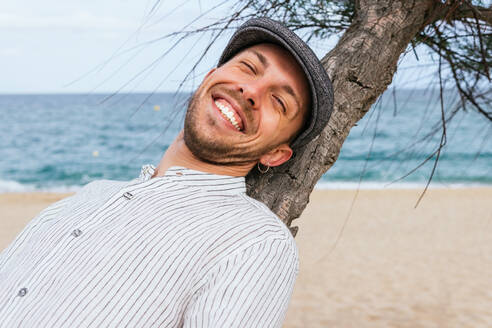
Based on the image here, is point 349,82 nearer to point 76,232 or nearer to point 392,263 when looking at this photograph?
point 76,232

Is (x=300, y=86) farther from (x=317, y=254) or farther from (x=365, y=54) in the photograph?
(x=317, y=254)

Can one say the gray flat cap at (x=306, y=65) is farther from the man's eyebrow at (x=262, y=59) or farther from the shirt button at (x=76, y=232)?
the shirt button at (x=76, y=232)

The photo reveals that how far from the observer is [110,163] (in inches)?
885

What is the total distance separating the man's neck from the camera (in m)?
1.66

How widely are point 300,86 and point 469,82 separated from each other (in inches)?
55.8

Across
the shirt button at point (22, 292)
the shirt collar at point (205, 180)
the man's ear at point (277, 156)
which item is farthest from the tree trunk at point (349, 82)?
the shirt button at point (22, 292)

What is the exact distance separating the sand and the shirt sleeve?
1409 mm

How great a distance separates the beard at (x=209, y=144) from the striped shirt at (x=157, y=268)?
0.60 feet

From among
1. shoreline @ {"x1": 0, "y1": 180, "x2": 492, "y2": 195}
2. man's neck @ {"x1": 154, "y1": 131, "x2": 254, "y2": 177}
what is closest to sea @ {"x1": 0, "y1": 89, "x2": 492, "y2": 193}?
shoreline @ {"x1": 0, "y1": 180, "x2": 492, "y2": 195}

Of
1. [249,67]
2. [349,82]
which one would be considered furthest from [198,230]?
[349,82]

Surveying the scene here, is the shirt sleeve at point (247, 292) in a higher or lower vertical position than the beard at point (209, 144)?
lower

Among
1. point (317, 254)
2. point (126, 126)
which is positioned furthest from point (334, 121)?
point (126, 126)

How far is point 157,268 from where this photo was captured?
49.5 inches

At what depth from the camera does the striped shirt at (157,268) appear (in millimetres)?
1211
